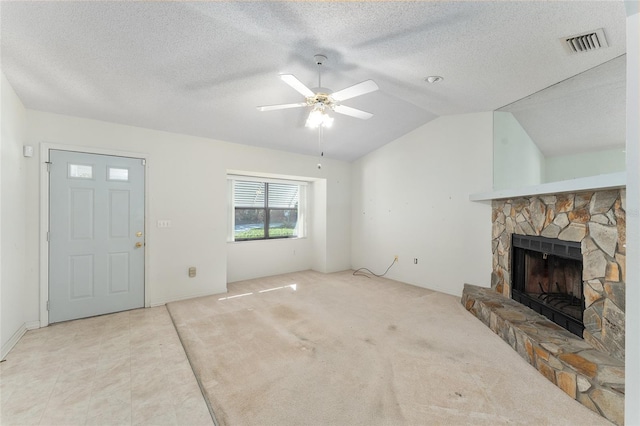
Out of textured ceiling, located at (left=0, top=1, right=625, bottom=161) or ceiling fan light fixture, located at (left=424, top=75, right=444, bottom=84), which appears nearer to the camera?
textured ceiling, located at (left=0, top=1, right=625, bottom=161)

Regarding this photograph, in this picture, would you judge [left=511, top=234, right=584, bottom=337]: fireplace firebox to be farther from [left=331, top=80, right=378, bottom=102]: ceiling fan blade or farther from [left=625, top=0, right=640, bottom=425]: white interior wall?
[left=331, top=80, right=378, bottom=102]: ceiling fan blade

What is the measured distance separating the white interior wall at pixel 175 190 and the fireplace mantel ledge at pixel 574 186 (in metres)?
3.76

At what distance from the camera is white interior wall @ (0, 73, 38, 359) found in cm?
245

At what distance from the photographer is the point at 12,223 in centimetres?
266

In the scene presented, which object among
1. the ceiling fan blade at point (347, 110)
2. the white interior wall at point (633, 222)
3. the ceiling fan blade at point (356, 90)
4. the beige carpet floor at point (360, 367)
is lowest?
the beige carpet floor at point (360, 367)

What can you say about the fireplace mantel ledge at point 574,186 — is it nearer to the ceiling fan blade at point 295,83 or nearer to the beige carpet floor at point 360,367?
the beige carpet floor at point 360,367

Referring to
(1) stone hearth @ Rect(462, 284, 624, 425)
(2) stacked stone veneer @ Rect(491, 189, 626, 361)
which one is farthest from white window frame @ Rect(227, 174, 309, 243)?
(2) stacked stone veneer @ Rect(491, 189, 626, 361)

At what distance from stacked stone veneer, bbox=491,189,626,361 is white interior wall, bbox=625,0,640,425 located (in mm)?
1737

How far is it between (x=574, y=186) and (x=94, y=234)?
5189mm

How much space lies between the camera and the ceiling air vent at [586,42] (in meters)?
2.06

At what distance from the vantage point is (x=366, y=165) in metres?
5.75

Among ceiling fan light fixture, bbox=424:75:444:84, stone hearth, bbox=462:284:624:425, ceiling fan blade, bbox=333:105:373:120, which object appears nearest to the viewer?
stone hearth, bbox=462:284:624:425

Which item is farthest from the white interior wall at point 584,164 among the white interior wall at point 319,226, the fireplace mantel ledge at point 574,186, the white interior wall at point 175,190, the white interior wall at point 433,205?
the white interior wall at point 175,190

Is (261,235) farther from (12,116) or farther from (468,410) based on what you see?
(468,410)
